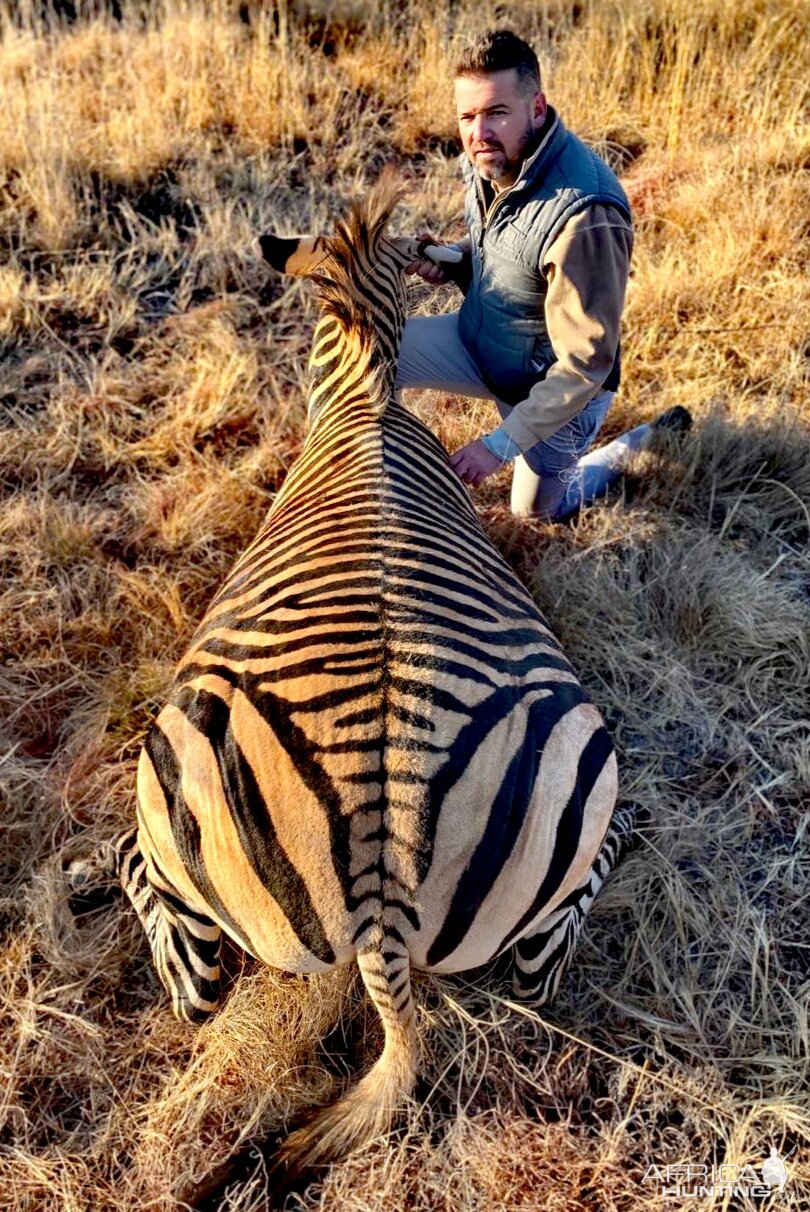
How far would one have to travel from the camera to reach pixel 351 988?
2479 millimetres

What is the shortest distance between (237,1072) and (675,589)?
2328 mm

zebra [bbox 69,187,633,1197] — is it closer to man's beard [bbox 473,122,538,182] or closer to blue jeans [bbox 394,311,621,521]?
blue jeans [bbox 394,311,621,521]

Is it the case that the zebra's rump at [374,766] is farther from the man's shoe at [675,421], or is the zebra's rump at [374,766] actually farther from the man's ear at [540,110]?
the man's shoe at [675,421]

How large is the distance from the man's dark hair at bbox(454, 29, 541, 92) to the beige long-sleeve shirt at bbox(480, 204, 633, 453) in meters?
0.47

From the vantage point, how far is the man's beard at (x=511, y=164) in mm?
2990

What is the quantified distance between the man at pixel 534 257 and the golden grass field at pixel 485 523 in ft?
2.03

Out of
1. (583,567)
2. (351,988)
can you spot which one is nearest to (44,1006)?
(351,988)

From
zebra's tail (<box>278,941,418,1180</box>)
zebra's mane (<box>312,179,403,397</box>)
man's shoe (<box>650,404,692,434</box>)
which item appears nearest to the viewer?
zebra's tail (<box>278,941,418,1180</box>)

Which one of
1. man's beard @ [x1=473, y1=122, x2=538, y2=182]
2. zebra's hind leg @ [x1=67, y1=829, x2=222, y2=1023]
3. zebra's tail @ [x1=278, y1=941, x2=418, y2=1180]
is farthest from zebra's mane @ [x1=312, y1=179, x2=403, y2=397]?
zebra's tail @ [x1=278, y1=941, x2=418, y2=1180]

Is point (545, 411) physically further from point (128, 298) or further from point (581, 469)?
point (128, 298)

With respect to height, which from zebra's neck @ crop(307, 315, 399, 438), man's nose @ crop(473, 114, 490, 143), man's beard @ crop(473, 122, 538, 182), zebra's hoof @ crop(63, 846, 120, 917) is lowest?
zebra's hoof @ crop(63, 846, 120, 917)

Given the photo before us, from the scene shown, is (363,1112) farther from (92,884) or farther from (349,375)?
(349,375)

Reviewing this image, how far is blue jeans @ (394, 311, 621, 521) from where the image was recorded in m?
3.63

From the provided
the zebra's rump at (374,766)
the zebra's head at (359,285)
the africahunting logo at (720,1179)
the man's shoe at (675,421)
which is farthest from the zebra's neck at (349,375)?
the africahunting logo at (720,1179)
